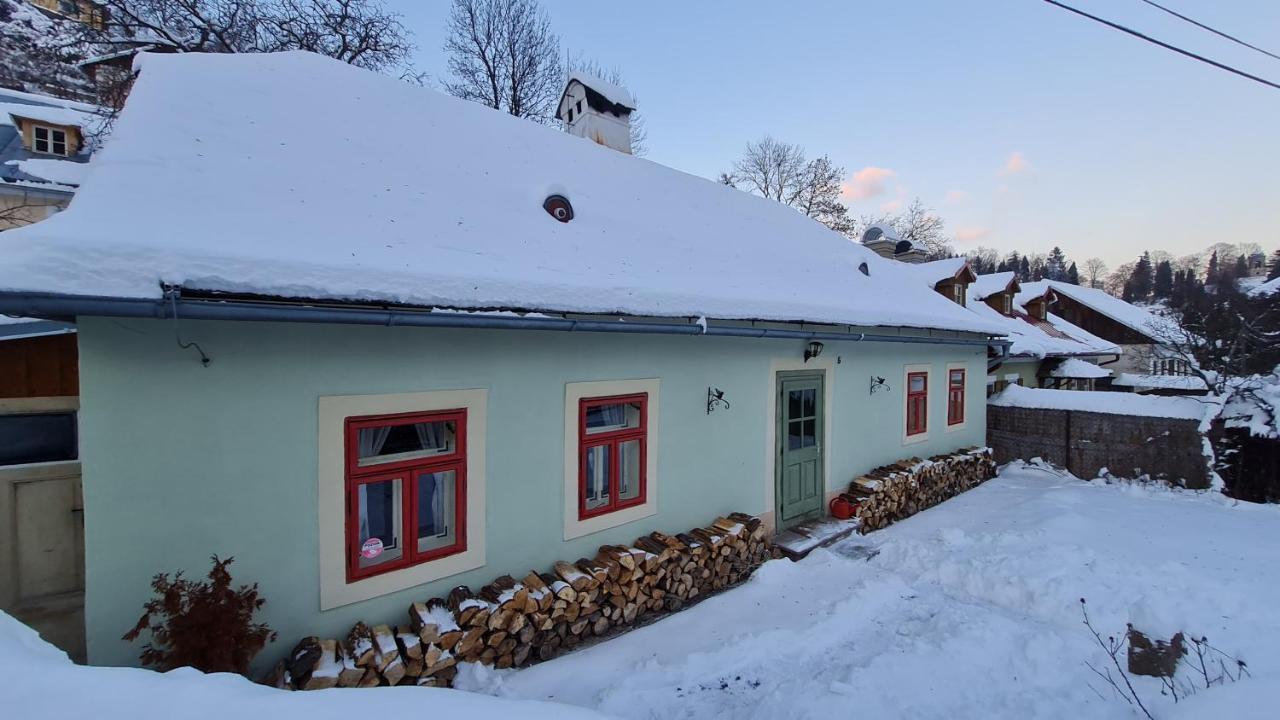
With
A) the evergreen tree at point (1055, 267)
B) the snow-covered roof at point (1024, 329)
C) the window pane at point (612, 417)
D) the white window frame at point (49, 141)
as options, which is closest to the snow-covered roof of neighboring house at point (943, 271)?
the snow-covered roof at point (1024, 329)

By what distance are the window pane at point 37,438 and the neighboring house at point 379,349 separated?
1.56 metres

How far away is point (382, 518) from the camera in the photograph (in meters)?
4.11

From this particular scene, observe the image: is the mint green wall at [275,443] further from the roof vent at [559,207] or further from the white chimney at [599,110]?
the white chimney at [599,110]

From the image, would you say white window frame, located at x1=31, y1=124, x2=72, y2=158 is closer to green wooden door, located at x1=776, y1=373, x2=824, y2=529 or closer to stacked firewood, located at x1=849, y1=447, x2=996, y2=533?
green wooden door, located at x1=776, y1=373, x2=824, y2=529

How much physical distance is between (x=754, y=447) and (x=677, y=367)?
1762 mm

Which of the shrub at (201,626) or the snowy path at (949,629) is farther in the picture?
the snowy path at (949,629)

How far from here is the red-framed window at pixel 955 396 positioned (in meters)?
10.4

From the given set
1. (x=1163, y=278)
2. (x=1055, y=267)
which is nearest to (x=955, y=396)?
(x=1055, y=267)

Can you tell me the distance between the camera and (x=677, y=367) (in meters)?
5.79

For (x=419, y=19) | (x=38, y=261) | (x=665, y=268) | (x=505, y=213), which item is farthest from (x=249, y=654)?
(x=419, y=19)

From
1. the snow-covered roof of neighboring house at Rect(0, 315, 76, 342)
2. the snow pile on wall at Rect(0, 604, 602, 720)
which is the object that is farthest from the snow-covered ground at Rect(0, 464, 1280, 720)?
the snow-covered roof of neighboring house at Rect(0, 315, 76, 342)

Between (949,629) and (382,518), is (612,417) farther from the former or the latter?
(949,629)

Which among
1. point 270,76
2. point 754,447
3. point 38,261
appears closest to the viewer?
point 38,261

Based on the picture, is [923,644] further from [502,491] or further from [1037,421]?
[1037,421]
